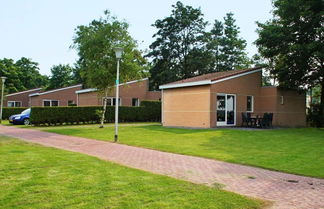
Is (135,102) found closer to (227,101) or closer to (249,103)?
(249,103)

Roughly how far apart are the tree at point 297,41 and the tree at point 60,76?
5081 cm

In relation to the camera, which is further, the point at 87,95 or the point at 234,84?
the point at 87,95

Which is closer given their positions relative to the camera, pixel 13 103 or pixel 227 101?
pixel 227 101

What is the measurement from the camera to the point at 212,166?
755 centimetres

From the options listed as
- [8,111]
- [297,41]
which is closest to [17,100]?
[8,111]

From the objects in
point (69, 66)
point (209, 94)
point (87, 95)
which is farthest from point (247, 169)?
point (69, 66)

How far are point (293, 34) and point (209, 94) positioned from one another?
790 centimetres

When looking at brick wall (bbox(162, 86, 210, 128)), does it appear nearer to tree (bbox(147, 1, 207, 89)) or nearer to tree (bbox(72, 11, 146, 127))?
tree (bbox(72, 11, 146, 127))

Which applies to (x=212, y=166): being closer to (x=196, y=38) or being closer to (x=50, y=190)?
(x=50, y=190)

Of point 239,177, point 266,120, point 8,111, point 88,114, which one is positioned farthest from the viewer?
point 8,111

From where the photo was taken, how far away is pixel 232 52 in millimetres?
49375

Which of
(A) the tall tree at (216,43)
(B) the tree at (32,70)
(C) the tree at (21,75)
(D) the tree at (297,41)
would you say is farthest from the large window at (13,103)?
(D) the tree at (297,41)

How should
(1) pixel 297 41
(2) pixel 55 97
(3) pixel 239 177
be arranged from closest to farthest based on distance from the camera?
1. (3) pixel 239 177
2. (1) pixel 297 41
3. (2) pixel 55 97

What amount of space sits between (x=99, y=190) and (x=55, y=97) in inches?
1413
